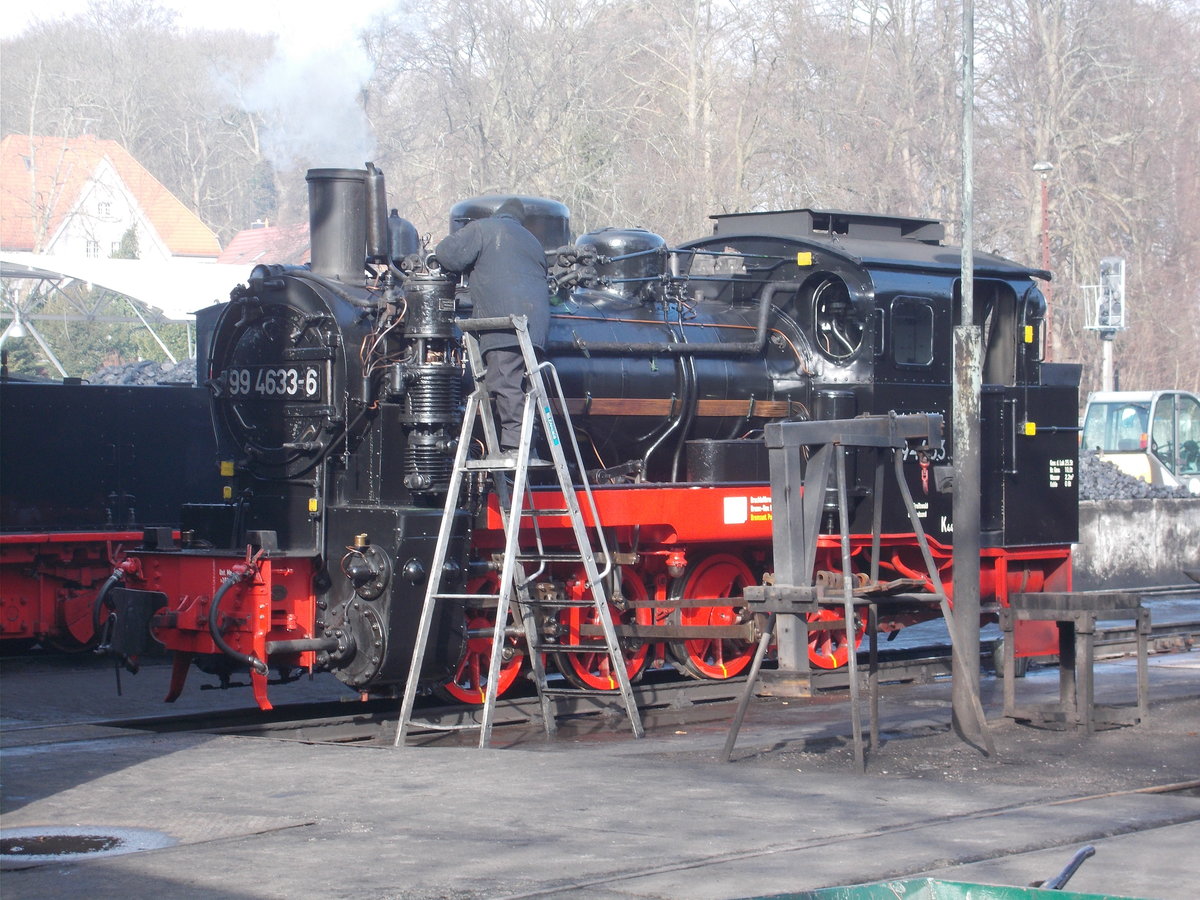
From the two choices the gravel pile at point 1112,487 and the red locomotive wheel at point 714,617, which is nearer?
the red locomotive wheel at point 714,617

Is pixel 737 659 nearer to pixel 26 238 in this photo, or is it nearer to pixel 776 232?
pixel 776 232

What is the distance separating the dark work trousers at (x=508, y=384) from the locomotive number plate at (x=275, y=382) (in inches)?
43.9

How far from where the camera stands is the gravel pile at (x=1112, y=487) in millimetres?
22672

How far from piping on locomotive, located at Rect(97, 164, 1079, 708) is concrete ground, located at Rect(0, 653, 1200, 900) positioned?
3.14 feet

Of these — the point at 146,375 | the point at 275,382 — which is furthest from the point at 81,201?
the point at 275,382

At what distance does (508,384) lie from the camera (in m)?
9.28

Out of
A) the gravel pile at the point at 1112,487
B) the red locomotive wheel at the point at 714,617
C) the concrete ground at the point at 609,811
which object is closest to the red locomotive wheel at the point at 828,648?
the red locomotive wheel at the point at 714,617

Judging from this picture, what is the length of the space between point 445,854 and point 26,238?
43961mm

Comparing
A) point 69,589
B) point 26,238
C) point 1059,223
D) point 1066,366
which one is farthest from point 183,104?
point 1066,366

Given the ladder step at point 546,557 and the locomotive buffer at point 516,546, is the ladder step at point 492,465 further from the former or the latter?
the ladder step at point 546,557

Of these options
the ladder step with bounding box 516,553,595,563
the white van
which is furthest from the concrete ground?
the white van

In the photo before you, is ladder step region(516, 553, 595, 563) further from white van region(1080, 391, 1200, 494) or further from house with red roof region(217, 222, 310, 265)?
white van region(1080, 391, 1200, 494)

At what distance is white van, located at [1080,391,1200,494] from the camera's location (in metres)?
28.5

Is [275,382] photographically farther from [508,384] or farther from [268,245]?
[268,245]
